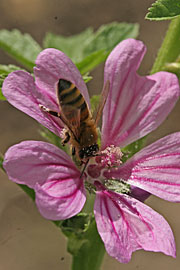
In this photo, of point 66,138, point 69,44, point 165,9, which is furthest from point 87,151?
point 69,44

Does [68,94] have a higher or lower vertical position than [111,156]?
higher

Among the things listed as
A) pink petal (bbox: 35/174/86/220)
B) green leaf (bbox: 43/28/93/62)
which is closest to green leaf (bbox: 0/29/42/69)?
green leaf (bbox: 43/28/93/62)

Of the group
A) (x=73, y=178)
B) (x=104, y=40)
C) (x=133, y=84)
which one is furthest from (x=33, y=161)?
(x=104, y=40)

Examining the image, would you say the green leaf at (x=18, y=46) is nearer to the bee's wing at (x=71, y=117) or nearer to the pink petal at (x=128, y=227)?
the bee's wing at (x=71, y=117)

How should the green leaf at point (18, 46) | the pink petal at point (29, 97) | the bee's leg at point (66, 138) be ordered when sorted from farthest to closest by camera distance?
the green leaf at point (18, 46) < the bee's leg at point (66, 138) < the pink petal at point (29, 97)

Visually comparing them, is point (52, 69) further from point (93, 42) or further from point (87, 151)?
point (93, 42)

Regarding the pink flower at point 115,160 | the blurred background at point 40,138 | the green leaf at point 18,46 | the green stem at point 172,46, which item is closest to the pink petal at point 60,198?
the pink flower at point 115,160

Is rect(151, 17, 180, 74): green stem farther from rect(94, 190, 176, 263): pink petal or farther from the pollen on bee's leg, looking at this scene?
rect(94, 190, 176, 263): pink petal
